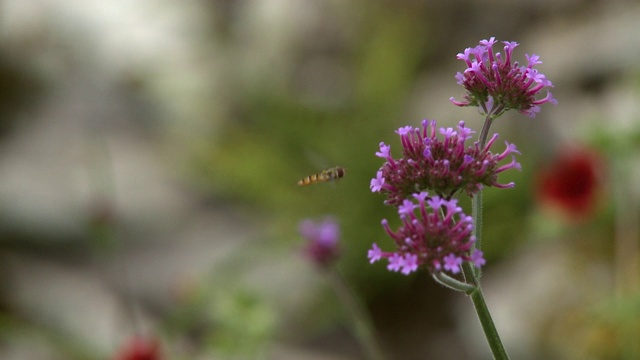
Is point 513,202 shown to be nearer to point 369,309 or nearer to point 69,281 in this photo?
point 369,309

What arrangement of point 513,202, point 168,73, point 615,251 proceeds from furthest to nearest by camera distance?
point 168,73 → point 513,202 → point 615,251

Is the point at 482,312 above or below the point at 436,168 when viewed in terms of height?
below

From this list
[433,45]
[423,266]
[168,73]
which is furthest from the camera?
[168,73]

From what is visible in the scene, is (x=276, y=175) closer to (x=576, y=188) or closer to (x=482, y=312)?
(x=576, y=188)

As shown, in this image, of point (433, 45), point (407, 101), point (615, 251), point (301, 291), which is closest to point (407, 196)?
point (615, 251)

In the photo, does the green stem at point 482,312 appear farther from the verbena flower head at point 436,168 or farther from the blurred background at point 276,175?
the blurred background at point 276,175

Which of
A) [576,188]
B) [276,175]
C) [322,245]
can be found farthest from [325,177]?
[276,175]
